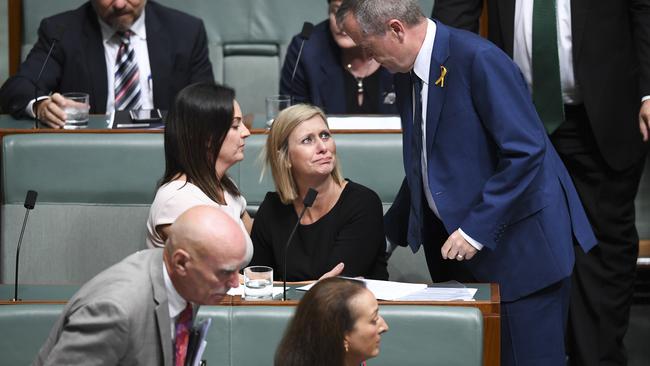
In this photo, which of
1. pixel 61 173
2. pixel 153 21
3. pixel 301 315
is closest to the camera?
pixel 301 315

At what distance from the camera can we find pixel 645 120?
2.15 m

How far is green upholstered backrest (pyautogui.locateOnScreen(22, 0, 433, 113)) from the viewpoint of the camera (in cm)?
341

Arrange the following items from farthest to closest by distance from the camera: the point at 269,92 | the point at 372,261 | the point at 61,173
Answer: the point at 269,92 < the point at 61,173 < the point at 372,261

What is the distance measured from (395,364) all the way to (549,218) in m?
0.33

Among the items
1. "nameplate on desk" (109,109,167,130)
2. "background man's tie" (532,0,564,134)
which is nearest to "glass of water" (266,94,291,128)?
"nameplate on desk" (109,109,167,130)

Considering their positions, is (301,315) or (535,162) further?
(535,162)

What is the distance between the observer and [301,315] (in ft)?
4.96

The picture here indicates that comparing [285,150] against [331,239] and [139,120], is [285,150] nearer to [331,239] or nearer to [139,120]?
[331,239]

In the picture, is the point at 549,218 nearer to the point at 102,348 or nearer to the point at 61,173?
the point at 102,348

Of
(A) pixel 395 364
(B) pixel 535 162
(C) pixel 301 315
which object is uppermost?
(B) pixel 535 162

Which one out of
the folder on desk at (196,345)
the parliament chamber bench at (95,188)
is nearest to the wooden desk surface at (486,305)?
the folder on desk at (196,345)

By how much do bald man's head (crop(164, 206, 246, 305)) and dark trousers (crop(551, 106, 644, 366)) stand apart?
1162 millimetres

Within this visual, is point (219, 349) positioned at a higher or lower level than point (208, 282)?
lower

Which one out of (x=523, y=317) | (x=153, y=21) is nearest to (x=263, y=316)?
(x=523, y=317)
